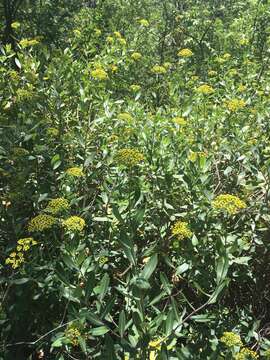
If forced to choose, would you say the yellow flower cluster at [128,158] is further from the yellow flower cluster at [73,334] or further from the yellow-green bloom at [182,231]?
the yellow flower cluster at [73,334]

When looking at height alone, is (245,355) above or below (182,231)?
below

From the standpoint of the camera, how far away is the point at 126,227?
6.57ft

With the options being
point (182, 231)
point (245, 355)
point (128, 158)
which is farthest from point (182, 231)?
point (245, 355)

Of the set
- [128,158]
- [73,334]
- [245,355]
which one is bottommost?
[245,355]

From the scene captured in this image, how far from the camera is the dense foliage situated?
173cm

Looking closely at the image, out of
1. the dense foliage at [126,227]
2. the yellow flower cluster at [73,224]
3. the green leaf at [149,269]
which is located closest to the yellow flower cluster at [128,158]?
the dense foliage at [126,227]

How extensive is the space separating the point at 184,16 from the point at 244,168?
645cm

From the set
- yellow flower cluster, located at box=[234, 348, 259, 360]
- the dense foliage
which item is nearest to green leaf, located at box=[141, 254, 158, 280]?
the dense foliage

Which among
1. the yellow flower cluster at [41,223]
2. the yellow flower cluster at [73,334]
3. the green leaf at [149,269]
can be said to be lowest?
the yellow flower cluster at [73,334]

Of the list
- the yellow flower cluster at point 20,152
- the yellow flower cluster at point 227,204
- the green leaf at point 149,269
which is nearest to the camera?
the green leaf at point 149,269

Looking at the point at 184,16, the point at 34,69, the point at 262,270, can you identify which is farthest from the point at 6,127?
the point at 184,16

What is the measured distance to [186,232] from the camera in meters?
1.92

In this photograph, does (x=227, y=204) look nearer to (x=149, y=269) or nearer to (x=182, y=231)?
(x=182, y=231)

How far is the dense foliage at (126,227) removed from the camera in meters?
1.73
